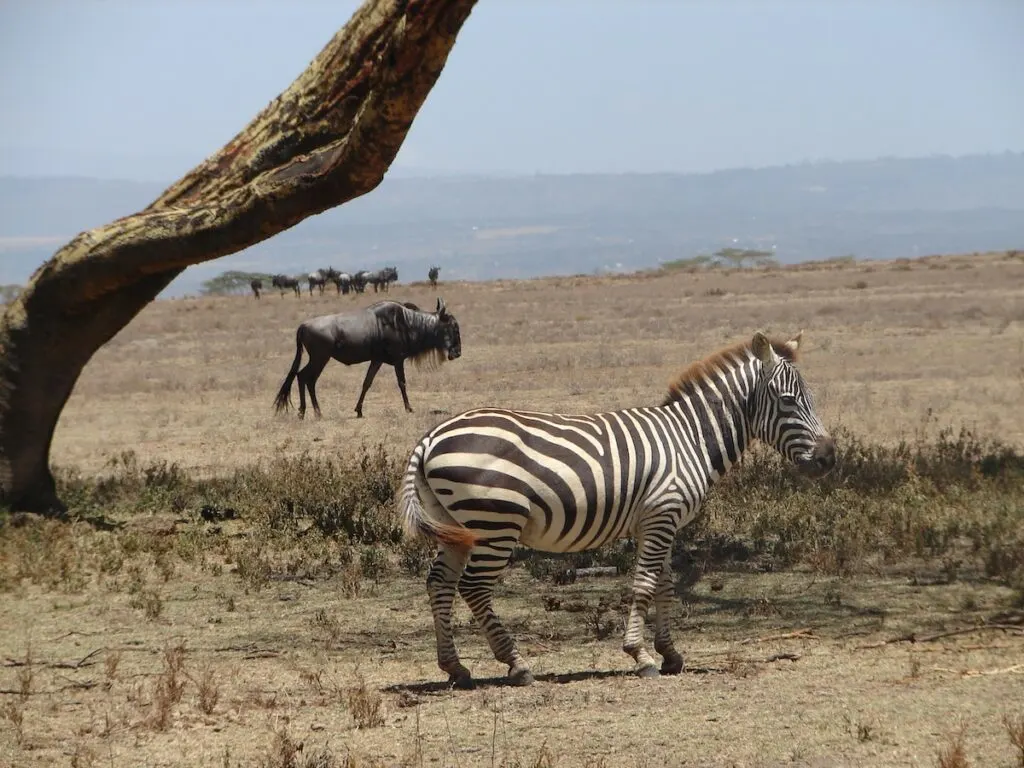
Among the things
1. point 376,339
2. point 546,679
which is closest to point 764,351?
point 546,679

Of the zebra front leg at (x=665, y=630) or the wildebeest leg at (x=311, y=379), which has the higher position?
the wildebeest leg at (x=311, y=379)

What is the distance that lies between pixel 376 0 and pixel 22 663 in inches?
221

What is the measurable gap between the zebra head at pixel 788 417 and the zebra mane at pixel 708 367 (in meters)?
0.17

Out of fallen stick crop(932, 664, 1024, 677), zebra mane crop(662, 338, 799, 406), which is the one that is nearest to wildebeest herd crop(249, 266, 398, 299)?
zebra mane crop(662, 338, 799, 406)

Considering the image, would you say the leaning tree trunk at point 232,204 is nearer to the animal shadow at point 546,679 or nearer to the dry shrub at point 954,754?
the animal shadow at point 546,679

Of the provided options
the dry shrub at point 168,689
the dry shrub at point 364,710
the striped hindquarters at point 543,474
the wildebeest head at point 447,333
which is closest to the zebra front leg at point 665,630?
the striped hindquarters at point 543,474

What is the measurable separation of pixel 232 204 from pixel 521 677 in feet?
17.2

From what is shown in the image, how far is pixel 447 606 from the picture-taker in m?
7.49

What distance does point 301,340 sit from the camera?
20.3m

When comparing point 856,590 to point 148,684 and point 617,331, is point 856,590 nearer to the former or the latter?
point 148,684

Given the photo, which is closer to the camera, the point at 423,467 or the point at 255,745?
the point at 255,745

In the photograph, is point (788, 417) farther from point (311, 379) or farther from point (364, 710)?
point (311, 379)

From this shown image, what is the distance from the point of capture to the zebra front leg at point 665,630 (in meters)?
7.70

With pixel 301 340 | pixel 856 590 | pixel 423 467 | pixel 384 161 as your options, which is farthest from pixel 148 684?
pixel 301 340
